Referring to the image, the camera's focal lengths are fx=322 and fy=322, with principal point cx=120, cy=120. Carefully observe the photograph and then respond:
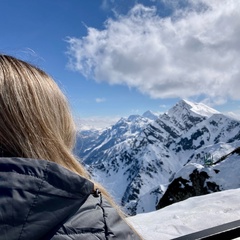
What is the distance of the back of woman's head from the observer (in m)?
1.69

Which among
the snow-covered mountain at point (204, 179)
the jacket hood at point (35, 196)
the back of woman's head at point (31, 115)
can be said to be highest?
the back of woman's head at point (31, 115)

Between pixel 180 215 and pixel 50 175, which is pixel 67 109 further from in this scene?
pixel 180 215

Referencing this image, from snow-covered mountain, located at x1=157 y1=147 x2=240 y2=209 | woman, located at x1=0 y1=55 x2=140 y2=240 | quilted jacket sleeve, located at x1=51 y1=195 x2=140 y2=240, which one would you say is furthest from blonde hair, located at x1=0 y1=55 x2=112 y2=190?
snow-covered mountain, located at x1=157 y1=147 x2=240 y2=209

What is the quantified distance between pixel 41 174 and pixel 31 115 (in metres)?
0.45

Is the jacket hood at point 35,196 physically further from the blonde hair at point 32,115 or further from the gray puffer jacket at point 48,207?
→ the blonde hair at point 32,115

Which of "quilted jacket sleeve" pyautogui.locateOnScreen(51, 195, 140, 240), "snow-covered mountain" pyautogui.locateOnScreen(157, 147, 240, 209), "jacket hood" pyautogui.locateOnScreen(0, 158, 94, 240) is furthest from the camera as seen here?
"snow-covered mountain" pyautogui.locateOnScreen(157, 147, 240, 209)

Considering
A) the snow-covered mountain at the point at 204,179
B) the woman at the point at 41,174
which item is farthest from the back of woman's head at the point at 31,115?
the snow-covered mountain at the point at 204,179

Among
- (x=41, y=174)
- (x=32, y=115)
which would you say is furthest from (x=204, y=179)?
(x=41, y=174)

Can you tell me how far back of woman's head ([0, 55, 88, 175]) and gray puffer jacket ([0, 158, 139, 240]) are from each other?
25 centimetres

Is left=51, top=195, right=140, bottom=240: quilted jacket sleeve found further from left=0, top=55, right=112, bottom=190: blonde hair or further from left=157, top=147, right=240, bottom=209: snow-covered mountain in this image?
left=157, top=147, right=240, bottom=209: snow-covered mountain

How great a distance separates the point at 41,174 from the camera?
1436 millimetres

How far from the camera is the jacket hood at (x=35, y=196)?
4.22 feet

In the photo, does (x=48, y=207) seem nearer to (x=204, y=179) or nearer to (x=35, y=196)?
(x=35, y=196)

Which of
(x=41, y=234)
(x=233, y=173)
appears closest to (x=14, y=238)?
(x=41, y=234)
